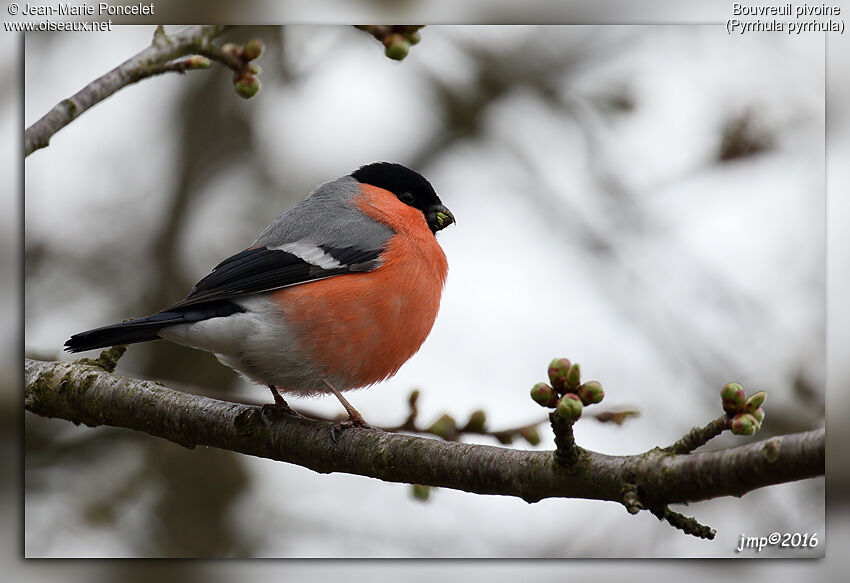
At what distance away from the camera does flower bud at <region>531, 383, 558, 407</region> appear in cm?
156

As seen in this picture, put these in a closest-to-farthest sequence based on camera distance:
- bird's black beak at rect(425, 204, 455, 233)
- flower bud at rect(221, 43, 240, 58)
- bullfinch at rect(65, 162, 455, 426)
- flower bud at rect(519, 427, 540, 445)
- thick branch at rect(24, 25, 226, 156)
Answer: thick branch at rect(24, 25, 226, 156) < flower bud at rect(221, 43, 240, 58) < bullfinch at rect(65, 162, 455, 426) < flower bud at rect(519, 427, 540, 445) < bird's black beak at rect(425, 204, 455, 233)

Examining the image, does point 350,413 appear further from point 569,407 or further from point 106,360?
point 569,407

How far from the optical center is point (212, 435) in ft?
7.48

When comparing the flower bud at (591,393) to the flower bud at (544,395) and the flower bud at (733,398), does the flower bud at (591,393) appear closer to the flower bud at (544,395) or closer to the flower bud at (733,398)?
the flower bud at (544,395)

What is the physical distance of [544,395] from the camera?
156cm

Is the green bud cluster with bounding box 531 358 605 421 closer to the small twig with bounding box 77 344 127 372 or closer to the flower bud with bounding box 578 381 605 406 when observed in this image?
the flower bud with bounding box 578 381 605 406

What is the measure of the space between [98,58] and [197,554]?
1550 millimetres

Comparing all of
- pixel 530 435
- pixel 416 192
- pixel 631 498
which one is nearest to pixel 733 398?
pixel 631 498

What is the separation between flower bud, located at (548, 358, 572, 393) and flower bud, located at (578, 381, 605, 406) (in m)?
0.03

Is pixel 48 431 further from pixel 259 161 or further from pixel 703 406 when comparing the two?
pixel 703 406

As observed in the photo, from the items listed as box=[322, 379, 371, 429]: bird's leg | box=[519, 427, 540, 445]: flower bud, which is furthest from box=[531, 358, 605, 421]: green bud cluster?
box=[519, 427, 540, 445]: flower bud

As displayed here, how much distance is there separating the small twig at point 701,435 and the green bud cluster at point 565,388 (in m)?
0.17

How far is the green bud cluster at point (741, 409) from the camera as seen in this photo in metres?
1.55

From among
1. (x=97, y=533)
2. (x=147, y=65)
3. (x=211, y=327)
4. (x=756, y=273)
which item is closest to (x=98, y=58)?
(x=147, y=65)
